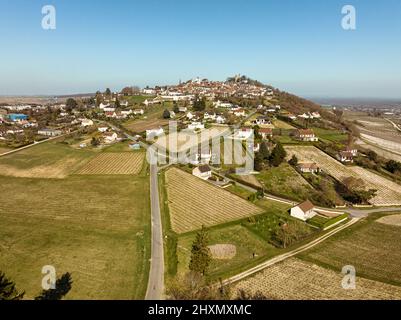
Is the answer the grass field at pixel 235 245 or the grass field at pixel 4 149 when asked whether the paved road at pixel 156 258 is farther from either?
the grass field at pixel 4 149

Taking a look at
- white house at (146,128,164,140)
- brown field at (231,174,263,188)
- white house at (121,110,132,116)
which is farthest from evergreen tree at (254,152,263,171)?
white house at (121,110,132,116)

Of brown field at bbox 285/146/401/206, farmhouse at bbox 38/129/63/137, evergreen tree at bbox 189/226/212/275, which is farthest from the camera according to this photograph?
farmhouse at bbox 38/129/63/137

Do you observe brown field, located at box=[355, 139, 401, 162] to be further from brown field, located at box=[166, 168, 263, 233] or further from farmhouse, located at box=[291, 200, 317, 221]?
brown field, located at box=[166, 168, 263, 233]

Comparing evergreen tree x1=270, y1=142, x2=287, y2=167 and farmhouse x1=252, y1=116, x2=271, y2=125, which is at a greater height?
farmhouse x1=252, y1=116, x2=271, y2=125

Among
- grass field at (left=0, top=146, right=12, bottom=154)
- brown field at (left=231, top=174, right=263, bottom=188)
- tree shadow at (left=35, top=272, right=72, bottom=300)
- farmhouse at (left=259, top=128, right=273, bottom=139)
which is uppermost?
farmhouse at (left=259, top=128, right=273, bottom=139)

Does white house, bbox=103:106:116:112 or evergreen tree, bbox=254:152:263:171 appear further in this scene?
white house, bbox=103:106:116:112

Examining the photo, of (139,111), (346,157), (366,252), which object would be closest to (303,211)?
(366,252)

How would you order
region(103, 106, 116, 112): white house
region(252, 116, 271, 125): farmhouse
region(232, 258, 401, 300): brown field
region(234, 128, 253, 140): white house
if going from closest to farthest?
region(232, 258, 401, 300): brown field
region(234, 128, 253, 140): white house
region(252, 116, 271, 125): farmhouse
region(103, 106, 116, 112): white house
